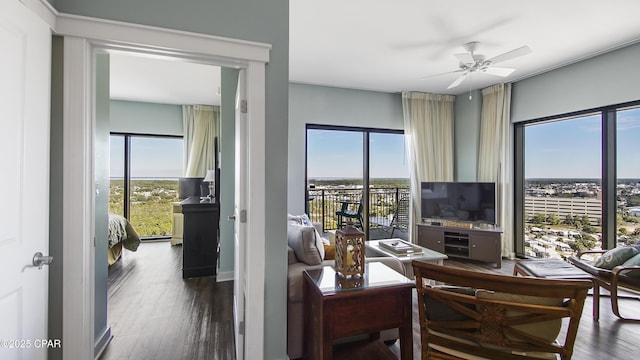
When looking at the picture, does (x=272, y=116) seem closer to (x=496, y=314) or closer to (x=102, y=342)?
(x=496, y=314)

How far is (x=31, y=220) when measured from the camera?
1258 millimetres

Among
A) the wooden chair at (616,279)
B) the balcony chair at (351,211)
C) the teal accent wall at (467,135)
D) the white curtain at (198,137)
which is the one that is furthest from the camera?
the white curtain at (198,137)

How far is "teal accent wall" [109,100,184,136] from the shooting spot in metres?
5.34

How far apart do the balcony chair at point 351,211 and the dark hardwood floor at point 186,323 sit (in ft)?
7.65

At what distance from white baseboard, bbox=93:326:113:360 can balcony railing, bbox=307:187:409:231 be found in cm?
323

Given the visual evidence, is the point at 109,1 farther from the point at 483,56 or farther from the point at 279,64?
the point at 483,56

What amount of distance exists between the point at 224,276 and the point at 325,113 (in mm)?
2897

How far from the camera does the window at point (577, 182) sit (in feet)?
10.9

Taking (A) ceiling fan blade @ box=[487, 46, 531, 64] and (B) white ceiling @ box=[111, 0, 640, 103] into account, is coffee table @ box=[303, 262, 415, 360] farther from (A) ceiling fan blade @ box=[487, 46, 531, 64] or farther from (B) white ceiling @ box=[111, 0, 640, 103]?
(A) ceiling fan blade @ box=[487, 46, 531, 64]

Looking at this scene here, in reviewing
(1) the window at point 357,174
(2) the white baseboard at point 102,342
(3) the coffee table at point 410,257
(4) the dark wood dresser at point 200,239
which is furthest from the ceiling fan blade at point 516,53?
(2) the white baseboard at point 102,342

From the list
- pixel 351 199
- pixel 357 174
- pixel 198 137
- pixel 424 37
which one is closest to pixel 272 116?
pixel 424 37

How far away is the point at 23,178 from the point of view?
47.6 inches

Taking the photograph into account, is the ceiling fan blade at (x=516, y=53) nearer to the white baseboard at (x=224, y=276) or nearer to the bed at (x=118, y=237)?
the white baseboard at (x=224, y=276)

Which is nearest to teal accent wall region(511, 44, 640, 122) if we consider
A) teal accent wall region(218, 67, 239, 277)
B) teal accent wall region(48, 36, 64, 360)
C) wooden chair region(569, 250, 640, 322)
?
wooden chair region(569, 250, 640, 322)
